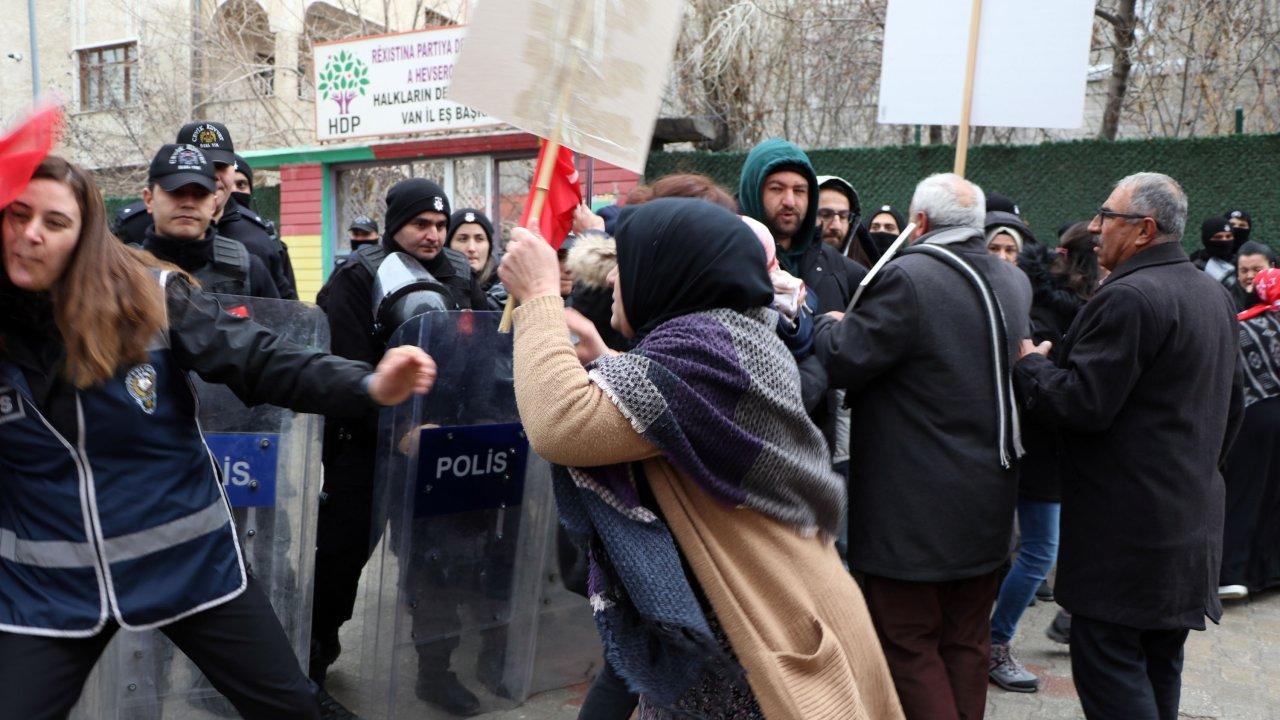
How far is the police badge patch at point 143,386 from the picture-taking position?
238 cm

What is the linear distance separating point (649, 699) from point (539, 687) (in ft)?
6.97

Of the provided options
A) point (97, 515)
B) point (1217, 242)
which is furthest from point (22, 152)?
point (1217, 242)

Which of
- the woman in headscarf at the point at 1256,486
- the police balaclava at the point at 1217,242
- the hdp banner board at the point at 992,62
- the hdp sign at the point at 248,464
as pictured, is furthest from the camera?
the police balaclava at the point at 1217,242

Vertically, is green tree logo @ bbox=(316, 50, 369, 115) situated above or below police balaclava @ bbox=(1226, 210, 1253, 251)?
above

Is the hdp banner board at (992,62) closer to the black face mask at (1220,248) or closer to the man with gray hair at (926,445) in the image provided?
the man with gray hair at (926,445)

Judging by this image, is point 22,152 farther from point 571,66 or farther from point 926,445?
point 926,445

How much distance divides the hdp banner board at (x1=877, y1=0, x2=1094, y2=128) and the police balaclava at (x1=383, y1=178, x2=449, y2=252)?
1.70 m

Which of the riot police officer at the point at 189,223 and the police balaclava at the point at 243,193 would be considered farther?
the police balaclava at the point at 243,193

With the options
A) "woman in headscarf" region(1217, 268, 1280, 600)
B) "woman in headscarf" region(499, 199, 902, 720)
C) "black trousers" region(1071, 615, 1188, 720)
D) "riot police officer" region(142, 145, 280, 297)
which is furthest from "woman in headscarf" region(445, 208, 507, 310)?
"woman in headscarf" region(1217, 268, 1280, 600)

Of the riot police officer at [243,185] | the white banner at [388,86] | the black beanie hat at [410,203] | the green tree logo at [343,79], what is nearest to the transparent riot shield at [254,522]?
the black beanie hat at [410,203]

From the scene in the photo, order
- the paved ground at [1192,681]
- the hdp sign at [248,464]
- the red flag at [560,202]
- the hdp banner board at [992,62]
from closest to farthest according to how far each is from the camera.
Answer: the red flag at [560,202]
the hdp sign at [248,464]
the hdp banner board at [992,62]
the paved ground at [1192,681]

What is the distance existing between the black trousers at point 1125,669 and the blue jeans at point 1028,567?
112 cm

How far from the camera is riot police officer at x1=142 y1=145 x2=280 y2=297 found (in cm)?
364

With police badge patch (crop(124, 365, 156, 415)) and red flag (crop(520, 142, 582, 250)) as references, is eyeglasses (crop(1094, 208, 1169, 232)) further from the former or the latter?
police badge patch (crop(124, 365, 156, 415))
